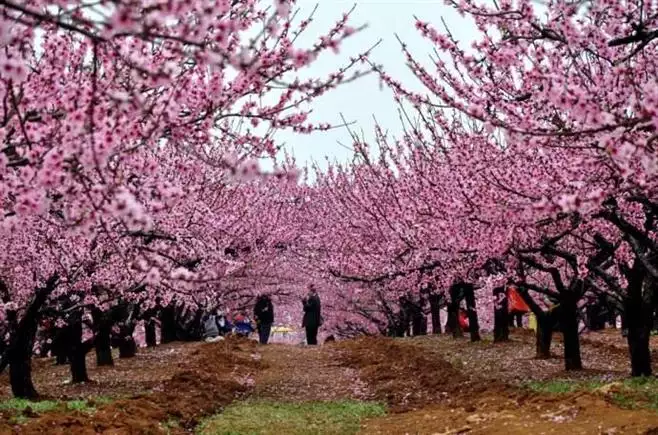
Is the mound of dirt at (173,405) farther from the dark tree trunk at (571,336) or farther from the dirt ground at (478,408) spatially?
the dark tree trunk at (571,336)

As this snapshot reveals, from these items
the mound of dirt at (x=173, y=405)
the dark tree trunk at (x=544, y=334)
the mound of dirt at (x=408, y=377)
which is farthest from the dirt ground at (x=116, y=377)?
the dark tree trunk at (x=544, y=334)

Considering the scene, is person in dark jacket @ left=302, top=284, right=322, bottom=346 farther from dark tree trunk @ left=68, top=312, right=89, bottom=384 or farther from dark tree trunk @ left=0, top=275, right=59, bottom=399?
dark tree trunk @ left=0, top=275, right=59, bottom=399

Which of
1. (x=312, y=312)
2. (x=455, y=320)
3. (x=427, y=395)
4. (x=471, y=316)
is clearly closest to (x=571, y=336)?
(x=427, y=395)

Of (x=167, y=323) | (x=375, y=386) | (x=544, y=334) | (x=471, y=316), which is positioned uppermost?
(x=167, y=323)

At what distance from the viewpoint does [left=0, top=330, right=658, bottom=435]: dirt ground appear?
34.4ft

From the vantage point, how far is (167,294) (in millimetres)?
20484

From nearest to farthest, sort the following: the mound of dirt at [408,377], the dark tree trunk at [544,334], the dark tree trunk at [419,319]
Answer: the mound of dirt at [408,377]
the dark tree trunk at [544,334]
the dark tree trunk at [419,319]

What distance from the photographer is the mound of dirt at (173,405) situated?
34.4 feet

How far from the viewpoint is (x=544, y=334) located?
20.1 meters

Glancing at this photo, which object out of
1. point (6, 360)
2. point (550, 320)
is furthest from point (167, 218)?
point (550, 320)

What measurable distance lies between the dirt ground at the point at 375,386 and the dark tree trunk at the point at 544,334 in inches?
16.1

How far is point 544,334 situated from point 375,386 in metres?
5.12

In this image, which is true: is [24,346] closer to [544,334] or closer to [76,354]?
[76,354]

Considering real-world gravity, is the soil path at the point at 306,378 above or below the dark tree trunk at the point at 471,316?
below
